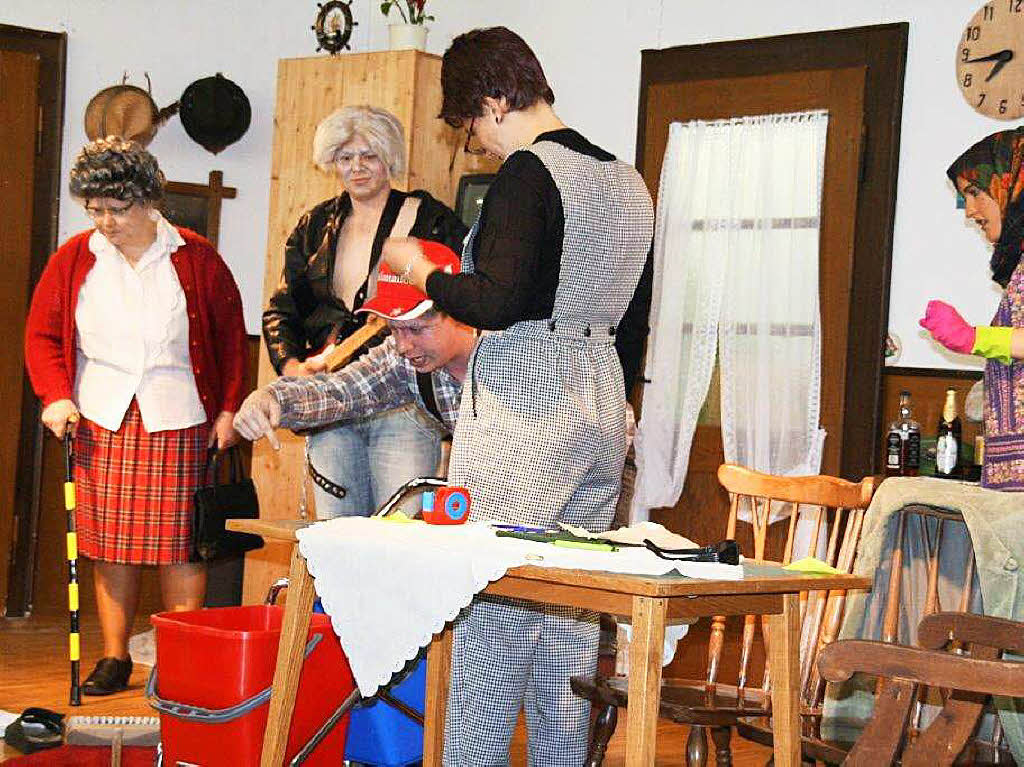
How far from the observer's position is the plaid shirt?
2.99m

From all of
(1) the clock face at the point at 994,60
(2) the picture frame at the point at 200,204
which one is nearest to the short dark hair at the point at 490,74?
(1) the clock face at the point at 994,60

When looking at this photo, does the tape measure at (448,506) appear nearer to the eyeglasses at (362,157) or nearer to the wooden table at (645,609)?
the wooden table at (645,609)

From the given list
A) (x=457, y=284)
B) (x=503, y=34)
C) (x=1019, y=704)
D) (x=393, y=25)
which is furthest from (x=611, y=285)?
(x=393, y=25)

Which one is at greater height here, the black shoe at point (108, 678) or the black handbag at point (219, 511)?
the black handbag at point (219, 511)

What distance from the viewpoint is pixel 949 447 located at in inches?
176

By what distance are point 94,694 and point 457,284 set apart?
2581 millimetres

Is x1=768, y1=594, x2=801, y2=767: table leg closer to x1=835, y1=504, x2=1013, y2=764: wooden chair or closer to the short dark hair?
x1=835, y1=504, x2=1013, y2=764: wooden chair

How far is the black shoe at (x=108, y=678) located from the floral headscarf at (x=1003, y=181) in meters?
2.82

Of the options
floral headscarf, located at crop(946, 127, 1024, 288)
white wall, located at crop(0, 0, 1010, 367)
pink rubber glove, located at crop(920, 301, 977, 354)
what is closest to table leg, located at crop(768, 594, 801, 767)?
pink rubber glove, located at crop(920, 301, 977, 354)

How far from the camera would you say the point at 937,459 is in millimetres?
4504

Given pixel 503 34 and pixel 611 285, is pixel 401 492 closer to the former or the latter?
pixel 611 285

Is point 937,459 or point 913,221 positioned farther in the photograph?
point 913,221

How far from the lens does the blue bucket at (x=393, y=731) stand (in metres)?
3.38

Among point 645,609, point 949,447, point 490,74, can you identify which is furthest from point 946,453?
point 645,609
